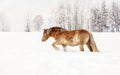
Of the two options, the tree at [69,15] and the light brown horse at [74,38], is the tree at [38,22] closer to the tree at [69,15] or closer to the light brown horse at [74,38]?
the tree at [69,15]

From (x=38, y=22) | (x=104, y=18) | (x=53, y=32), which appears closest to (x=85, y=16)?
(x=104, y=18)

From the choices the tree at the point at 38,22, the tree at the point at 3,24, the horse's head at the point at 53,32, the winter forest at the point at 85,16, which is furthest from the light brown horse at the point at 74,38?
the tree at the point at 3,24

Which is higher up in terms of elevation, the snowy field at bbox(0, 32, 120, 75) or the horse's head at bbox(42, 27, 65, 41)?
the horse's head at bbox(42, 27, 65, 41)

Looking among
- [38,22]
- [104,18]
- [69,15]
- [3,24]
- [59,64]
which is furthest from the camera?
[3,24]

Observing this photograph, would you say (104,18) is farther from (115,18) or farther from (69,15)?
(69,15)

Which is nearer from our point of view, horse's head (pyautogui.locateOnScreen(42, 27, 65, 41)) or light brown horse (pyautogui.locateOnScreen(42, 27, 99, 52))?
light brown horse (pyautogui.locateOnScreen(42, 27, 99, 52))

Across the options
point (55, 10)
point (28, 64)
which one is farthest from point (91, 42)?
point (55, 10)

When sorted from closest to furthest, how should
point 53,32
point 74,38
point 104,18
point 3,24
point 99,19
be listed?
1. point 74,38
2. point 53,32
3. point 99,19
4. point 104,18
5. point 3,24

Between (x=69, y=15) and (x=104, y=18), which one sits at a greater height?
(x=69, y=15)

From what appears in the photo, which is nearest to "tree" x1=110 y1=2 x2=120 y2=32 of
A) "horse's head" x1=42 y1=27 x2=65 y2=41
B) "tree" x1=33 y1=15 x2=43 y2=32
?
"tree" x1=33 y1=15 x2=43 y2=32

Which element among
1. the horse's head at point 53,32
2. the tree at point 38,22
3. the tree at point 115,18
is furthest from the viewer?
the tree at point 38,22

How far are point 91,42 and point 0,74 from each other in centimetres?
240

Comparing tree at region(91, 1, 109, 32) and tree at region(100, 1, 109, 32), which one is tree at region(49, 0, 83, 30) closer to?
tree at region(91, 1, 109, 32)

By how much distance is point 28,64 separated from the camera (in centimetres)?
629
